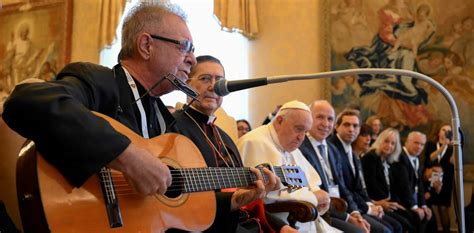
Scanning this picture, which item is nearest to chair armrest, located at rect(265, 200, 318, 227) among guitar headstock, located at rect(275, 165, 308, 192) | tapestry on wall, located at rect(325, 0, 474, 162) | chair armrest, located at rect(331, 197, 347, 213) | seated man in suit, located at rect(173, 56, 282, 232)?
seated man in suit, located at rect(173, 56, 282, 232)

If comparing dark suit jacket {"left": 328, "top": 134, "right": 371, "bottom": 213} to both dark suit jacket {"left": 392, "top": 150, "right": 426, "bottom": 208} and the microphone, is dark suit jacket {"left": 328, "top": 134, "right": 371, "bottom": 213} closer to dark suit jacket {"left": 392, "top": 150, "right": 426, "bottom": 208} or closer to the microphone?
dark suit jacket {"left": 392, "top": 150, "right": 426, "bottom": 208}

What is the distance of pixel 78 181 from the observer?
1668 millimetres

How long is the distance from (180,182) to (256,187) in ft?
2.14

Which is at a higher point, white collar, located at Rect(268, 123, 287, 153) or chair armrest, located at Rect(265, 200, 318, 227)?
white collar, located at Rect(268, 123, 287, 153)

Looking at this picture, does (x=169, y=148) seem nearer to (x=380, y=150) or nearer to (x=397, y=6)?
(x=380, y=150)

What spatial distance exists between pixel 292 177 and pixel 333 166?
2524 millimetres

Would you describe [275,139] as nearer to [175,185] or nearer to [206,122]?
[206,122]

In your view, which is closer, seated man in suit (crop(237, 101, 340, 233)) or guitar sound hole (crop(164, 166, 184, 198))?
guitar sound hole (crop(164, 166, 184, 198))

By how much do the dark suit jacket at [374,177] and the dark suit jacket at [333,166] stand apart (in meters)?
1.60

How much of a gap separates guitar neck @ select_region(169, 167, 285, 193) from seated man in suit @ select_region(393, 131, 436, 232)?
210 inches

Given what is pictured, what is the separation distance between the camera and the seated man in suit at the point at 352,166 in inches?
232

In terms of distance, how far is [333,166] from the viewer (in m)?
5.48

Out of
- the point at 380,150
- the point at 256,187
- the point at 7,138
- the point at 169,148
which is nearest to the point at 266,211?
the point at 256,187

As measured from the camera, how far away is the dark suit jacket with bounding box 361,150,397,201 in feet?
23.6
